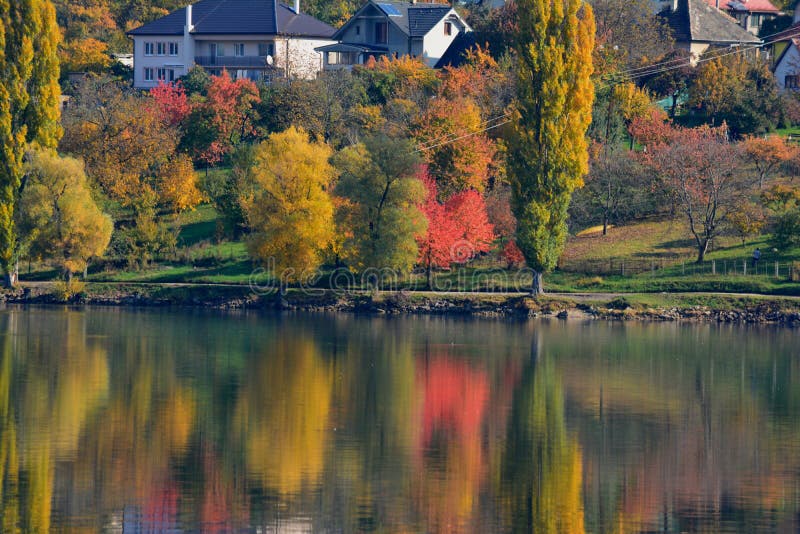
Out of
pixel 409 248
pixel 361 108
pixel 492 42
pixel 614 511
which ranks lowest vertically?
pixel 614 511

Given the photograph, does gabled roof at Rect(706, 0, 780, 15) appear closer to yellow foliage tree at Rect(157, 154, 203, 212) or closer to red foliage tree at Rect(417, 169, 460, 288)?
red foliage tree at Rect(417, 169, 460, 288)

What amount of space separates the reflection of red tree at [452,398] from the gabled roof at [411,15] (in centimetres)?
5900

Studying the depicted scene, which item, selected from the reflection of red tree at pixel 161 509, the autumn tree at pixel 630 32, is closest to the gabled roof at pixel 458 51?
the autumn tree at pixel 630 32

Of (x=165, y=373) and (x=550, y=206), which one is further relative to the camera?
(x=550, y=206)

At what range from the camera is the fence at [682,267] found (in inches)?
2510

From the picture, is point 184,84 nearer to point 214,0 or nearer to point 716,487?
point 214,0

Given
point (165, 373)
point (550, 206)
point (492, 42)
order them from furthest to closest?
point (492, 42) → point (550, 206) → point (165, 373)

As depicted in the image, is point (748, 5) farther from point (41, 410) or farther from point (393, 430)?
point (41, 410)

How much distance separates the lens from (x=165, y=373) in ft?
136

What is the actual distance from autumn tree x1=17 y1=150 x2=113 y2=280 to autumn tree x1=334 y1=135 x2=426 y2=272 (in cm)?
1335

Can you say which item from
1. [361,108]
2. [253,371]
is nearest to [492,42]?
[361,108]

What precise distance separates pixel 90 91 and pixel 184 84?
8.56 meters

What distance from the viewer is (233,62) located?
336 feet

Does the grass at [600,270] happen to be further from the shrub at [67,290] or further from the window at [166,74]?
the window at [166,74]
